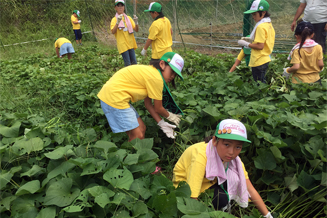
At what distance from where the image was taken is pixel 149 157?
5.82 ft

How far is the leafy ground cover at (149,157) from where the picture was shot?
1448 mm

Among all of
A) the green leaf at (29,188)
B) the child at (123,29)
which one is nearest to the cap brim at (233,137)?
the green leaf at (29,188)

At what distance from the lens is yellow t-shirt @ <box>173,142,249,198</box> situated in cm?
172

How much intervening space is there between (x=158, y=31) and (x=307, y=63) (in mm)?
2416

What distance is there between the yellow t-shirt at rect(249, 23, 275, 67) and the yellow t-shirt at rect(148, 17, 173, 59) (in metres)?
1.61

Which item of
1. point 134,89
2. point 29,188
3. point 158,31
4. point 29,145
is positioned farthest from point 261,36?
point 29,188

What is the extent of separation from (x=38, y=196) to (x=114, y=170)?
49 centimetres

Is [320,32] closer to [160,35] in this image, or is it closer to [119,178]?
[160,35]

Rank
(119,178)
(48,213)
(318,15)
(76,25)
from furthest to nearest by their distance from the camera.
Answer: (76,25)
(318,15)
(119,178)
(48,213)

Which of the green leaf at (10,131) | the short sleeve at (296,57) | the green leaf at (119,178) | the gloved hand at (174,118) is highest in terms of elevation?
the short sleeve at (296,57)

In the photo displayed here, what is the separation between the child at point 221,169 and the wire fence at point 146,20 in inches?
121

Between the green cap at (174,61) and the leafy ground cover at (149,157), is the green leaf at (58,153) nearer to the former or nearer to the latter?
the leafy ground cover at (149,157)

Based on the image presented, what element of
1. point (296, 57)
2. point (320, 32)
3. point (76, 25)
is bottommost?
point (296, 57)

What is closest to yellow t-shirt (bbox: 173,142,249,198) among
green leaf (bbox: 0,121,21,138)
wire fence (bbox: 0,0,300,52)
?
green leaf (bbox: 0,121,21,138)
